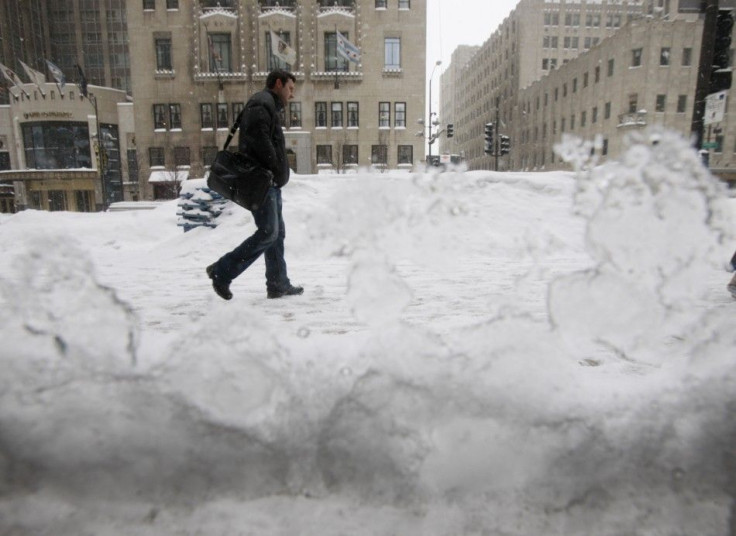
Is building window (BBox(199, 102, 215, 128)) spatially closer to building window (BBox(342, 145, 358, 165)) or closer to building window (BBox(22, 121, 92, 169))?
building window (BBox(342, 145, 358, 165))

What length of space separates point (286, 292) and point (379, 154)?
34.2 metres

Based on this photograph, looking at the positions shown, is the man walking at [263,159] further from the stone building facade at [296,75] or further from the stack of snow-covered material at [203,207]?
the stone building facade at [296,75]

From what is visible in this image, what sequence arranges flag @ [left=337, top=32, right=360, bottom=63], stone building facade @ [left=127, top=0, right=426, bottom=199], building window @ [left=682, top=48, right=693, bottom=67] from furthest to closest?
building window @ [left=682, top=48, right=693, bottom=67], stone building facade @ [left=127, top=0, right=426, bottom=199], flag @ [left=337, top=32, right=360, bottom=63]

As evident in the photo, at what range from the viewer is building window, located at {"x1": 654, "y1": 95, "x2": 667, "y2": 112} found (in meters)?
39.4

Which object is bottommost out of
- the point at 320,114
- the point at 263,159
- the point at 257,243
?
the point at 257,243

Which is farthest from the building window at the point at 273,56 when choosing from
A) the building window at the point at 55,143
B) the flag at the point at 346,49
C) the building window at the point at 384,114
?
the building window at the point at 55,143

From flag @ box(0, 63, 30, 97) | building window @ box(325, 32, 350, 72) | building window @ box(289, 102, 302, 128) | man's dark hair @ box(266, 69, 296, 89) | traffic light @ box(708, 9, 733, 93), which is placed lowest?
man's dark hair @ box(266, 69, 296, 89)

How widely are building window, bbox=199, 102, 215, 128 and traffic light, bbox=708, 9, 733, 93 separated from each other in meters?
37.1

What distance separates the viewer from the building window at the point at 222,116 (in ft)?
122

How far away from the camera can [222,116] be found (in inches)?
1478

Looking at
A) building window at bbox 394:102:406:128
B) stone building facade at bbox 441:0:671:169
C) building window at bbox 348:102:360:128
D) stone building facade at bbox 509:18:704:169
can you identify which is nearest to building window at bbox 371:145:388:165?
building window at bbox 394:102:406:128

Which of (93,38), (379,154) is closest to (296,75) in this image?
(379,154)

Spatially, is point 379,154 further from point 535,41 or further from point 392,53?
point 535,41

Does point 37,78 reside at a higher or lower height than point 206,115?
higher
